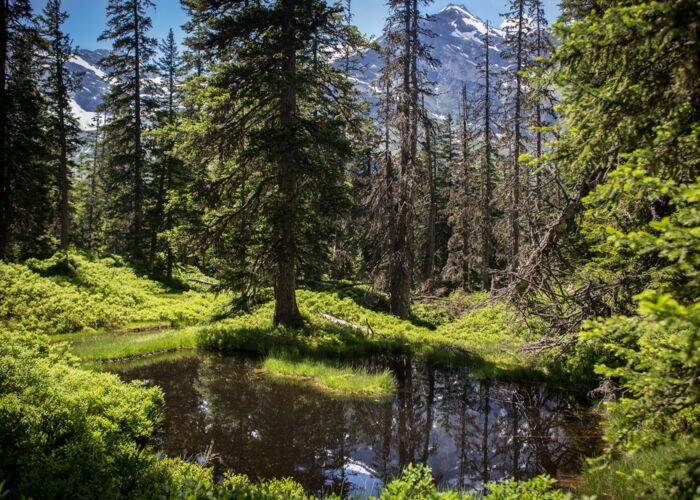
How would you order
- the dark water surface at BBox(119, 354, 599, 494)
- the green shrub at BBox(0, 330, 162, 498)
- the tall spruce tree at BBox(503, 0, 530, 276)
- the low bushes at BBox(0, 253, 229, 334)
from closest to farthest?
the green shrub at BBox(0, 330, 162, 498) → the dark water surface at BBox(119, 354, 599, 494) → the low bushes at BBox(0, 253, 229, 334) → the tall spruce tree at BBox(503, 0, 530, 276)

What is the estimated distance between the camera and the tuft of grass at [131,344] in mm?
11570

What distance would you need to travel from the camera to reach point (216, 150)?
1438 centimetres

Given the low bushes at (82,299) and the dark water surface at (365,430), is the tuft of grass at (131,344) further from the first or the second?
the low bushes at (82,299)

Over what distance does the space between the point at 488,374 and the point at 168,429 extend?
27.1ft

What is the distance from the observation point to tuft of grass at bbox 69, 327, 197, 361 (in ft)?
38.0

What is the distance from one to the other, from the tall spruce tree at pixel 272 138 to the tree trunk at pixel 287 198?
3 cm

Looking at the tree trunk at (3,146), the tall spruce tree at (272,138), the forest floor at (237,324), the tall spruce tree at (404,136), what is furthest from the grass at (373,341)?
the tree trunk at (3,146)

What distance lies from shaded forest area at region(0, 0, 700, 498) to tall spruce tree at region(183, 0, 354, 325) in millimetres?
80

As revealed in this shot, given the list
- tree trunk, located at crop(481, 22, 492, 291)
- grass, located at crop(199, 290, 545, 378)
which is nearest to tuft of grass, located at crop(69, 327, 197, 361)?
grass, located at crop(199, 290, 545, 378)

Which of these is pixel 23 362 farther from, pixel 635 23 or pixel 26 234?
pixel 26 234

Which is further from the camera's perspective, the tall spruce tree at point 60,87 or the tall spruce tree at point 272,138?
the tall spruce tree at point 60,87

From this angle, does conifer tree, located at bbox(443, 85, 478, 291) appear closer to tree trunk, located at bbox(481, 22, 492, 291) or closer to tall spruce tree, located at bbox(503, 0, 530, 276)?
tree trunk, located at bbox(481, 22, 492, 291)

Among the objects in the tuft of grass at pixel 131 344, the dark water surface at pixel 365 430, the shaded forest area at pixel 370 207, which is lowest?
the dark water surface at pixel 365 430

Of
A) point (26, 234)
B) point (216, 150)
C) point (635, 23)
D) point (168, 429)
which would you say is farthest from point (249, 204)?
point (26, 234)
